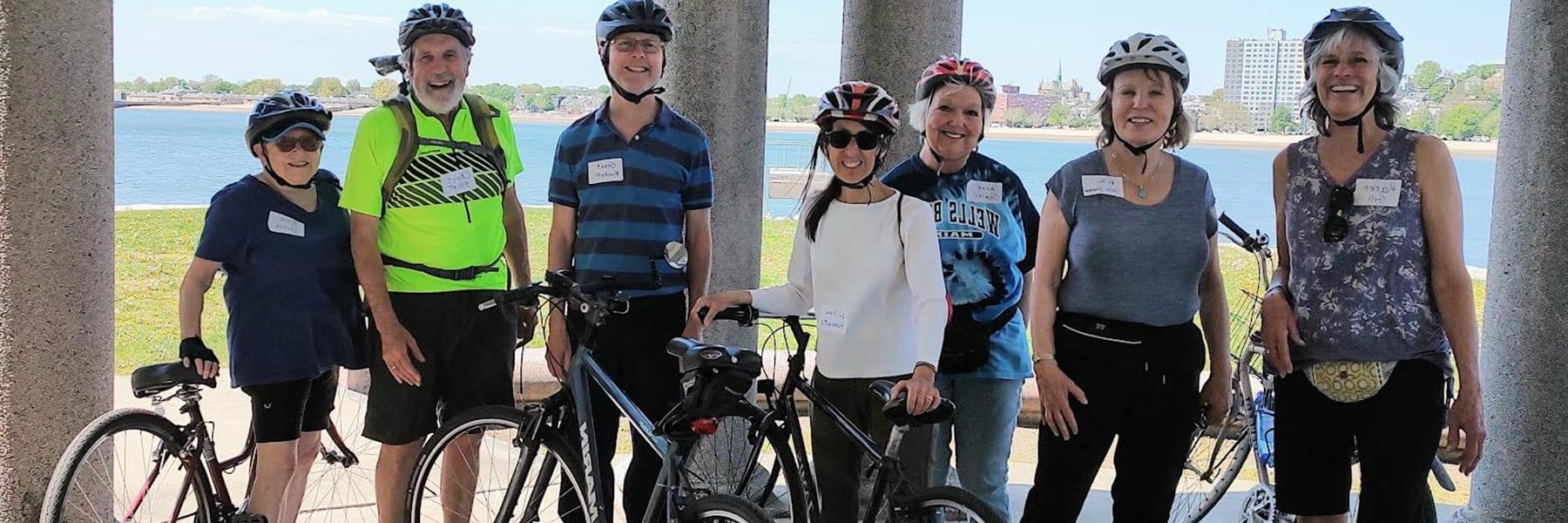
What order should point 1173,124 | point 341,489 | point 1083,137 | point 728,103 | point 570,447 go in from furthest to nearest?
1. point 1083,137
2. point 341,489
3. point 728,103
4. point 570,447
5. point 1173,124

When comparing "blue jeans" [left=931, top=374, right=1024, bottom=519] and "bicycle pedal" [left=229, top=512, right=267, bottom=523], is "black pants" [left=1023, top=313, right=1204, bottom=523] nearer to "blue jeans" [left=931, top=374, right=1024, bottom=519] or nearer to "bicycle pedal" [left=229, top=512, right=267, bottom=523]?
"blue jeans" [left=931, top=374, right=1024, bottom=519]

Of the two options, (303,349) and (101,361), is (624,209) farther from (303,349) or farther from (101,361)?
(101,361)

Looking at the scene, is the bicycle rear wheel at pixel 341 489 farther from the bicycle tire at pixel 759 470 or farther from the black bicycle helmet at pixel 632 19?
the black bicycle helmet at pixel 632 19

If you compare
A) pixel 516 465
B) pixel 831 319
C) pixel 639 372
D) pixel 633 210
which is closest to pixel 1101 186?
pixel 831 319

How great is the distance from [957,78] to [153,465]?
242cm

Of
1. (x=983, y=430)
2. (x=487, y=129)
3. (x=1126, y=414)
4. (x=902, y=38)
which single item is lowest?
(x=983, y=430)

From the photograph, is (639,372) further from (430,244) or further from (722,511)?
(722,511)

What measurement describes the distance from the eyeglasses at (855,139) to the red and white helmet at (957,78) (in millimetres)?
407

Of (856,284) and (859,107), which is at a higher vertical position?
(859,107)

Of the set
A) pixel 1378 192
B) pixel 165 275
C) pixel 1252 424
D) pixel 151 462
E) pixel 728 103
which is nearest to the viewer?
pixel 1378 192

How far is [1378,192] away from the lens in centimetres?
301

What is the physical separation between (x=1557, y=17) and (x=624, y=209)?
9.53ft

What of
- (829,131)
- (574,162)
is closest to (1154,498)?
(829,131)

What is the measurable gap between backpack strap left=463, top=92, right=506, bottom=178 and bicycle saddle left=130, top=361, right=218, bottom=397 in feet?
3.22
